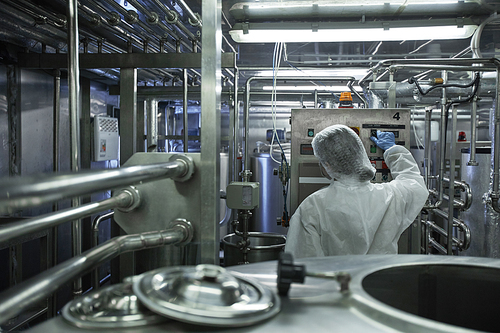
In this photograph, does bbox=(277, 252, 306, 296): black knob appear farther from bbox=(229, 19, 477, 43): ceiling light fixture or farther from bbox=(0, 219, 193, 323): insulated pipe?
bbox=(229, 19, 477, 43): ceiling light fixture

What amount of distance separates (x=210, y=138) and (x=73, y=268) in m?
0.39

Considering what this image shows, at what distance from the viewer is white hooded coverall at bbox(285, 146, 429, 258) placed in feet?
5.12

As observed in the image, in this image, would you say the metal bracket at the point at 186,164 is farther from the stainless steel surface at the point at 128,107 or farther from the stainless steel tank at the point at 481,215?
the stainless steel tank at the point at 481,215

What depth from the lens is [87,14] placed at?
1837 mm

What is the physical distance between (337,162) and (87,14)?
144 cm

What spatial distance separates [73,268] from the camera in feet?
1.66

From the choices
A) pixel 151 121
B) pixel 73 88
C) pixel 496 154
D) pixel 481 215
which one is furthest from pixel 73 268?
pixel 481 215

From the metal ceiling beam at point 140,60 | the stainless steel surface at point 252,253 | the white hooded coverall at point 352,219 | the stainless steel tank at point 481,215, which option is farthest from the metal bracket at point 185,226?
the stainless steel tank at point 481,215

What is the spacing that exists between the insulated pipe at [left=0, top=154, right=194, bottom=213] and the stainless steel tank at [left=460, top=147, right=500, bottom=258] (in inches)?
114

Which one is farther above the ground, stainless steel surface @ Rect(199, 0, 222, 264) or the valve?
stainless steel surface @ Rect(199, 0, 222, 264)

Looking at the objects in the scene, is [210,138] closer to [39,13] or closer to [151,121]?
[39,13]

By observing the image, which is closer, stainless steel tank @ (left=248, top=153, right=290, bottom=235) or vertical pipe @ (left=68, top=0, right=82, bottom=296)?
vertical pipe @ (left=68, top=0, right=82, bottom=296)

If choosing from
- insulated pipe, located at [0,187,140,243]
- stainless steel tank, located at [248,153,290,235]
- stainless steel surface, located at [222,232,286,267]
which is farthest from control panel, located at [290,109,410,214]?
insulated pipe, located at [0,187,140,243]

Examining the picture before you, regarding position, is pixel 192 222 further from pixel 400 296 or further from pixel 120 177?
pixel 400 296
